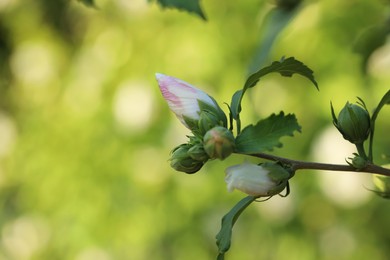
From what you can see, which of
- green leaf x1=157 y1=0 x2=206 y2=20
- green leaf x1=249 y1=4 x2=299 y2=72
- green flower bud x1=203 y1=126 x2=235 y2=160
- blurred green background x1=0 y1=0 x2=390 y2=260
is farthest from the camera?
blurred green background x1=0 y1=0 x2=390 y2=260

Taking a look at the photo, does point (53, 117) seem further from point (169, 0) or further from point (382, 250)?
point (169, 0)

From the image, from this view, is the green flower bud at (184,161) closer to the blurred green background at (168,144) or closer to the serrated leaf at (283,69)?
the serrated leaf at (283,69)

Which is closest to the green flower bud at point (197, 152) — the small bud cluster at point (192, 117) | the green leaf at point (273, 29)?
the small bud cluster at point (192, 117)

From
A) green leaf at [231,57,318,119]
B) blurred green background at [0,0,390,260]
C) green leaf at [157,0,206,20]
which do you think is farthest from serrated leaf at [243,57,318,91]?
blurred green background at [0,0,390,260]

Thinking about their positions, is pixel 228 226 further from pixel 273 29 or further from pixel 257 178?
pixel 273 29

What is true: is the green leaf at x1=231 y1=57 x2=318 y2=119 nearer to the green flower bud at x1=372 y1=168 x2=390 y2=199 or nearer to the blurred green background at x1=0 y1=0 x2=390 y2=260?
the green flower bud at x1=372 y1=168 x2=390 y2=199

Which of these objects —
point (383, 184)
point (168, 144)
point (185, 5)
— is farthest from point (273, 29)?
point (168, 144)
